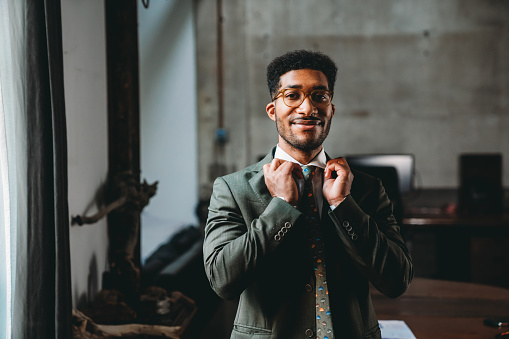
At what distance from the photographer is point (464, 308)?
2.00 m

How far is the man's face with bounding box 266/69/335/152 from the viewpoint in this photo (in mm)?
1074

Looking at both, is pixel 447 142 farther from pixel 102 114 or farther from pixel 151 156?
pixel 102 114

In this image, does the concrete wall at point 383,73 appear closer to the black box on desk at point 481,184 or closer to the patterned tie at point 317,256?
the black box on desk at point 481,184

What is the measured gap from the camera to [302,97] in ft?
3.57

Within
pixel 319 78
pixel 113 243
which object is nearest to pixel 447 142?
pixel 113 243

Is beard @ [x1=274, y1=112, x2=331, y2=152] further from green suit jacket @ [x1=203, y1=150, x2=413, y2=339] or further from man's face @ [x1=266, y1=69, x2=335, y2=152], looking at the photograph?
green suit jacket @ [x1=203, y1=150, x2=413, y2=339]

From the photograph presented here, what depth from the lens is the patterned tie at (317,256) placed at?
3.45 feet

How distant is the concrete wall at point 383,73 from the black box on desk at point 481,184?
0.59ft

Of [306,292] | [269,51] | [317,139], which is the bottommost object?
[306,292]

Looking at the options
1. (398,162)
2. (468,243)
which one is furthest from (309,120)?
(468,243)

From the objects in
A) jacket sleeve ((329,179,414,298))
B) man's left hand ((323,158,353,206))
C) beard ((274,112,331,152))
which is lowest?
jacket sleeve ((329,179,414,298))

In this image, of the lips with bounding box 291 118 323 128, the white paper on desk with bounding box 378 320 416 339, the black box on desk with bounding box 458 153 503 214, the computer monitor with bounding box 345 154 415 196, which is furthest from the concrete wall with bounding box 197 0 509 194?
the lips with bounding box 291 118 323 128

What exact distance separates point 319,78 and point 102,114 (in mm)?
1606

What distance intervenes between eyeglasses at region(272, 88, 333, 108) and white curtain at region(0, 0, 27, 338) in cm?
84
